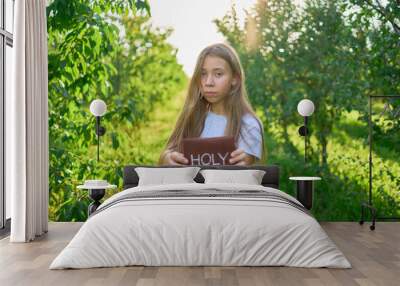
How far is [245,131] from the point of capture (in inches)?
275

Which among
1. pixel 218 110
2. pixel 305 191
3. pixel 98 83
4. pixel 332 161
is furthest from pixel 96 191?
pixel 332 161

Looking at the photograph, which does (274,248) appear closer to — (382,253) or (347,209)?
(382,253)

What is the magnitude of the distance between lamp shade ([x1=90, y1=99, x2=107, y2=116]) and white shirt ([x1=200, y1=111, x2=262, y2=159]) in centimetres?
114

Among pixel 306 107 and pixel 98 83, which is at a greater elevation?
pixel 98 83

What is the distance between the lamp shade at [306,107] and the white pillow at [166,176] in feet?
4.50

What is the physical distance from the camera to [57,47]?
718cm

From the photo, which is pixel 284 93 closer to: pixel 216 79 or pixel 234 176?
pixel 216 79

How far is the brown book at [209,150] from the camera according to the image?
6762 millimetres

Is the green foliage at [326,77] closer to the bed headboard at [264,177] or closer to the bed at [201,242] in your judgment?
the bed headboard at [264,177]

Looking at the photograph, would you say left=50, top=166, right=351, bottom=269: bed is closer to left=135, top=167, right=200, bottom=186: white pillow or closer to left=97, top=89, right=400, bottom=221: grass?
left=135, top=167, right=200, bottom=186: white pillow

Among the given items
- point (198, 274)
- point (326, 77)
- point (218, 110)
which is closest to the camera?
point (198, 274)

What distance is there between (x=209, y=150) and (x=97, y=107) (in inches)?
52.2

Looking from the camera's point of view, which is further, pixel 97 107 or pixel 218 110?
pixel 218 110

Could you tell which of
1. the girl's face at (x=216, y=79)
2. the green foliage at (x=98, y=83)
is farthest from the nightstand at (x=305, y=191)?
the green foliage at (x=98, y=83)
